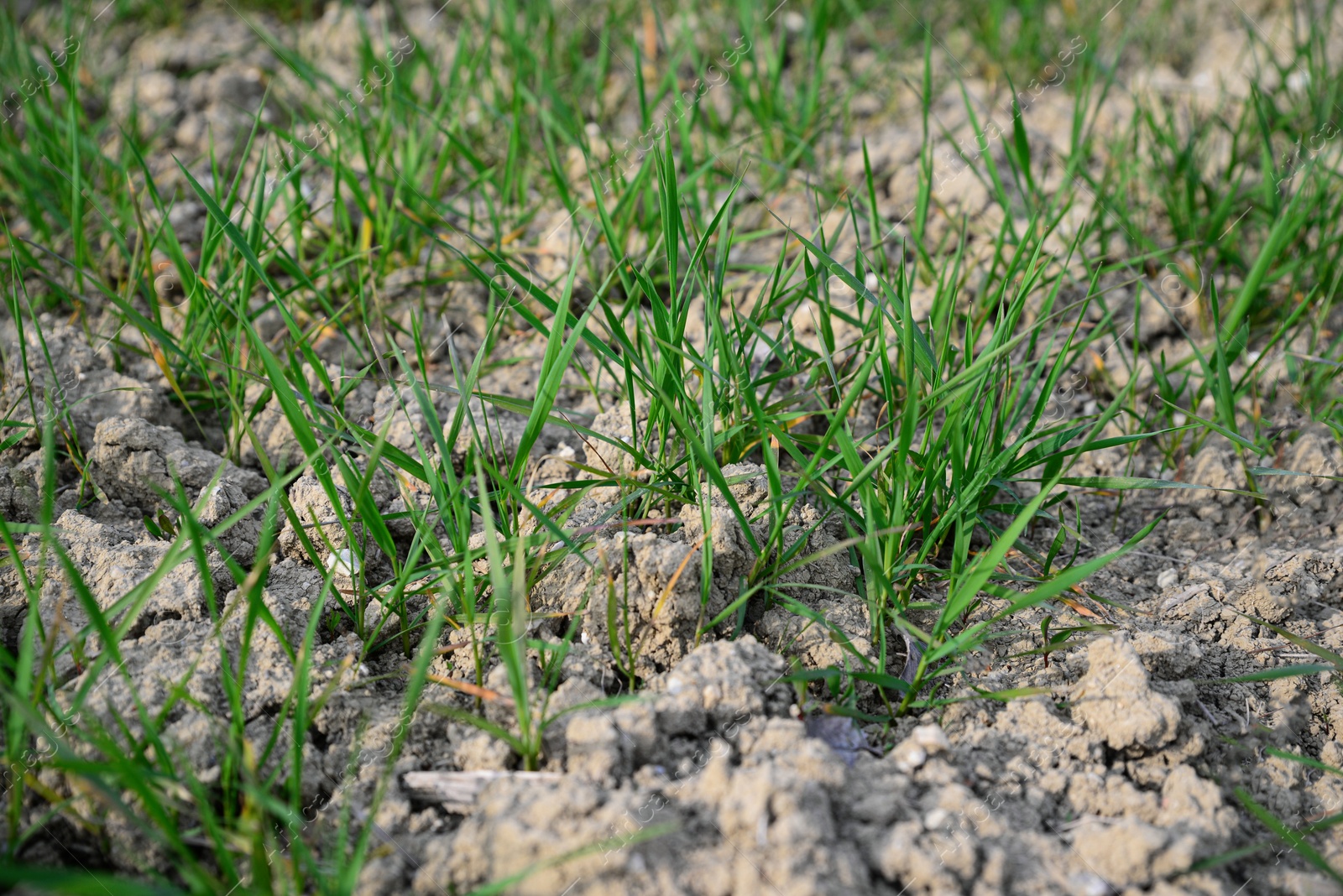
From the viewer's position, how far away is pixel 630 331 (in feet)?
6.67

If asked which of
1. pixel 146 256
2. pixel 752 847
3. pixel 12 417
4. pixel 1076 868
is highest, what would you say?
pixel 146 256

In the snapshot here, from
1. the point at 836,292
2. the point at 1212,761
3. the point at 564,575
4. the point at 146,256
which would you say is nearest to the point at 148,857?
the point at 564,575

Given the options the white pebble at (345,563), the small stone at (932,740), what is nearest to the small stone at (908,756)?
the small stone at (932,740)

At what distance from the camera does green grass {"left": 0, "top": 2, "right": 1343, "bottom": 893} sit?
126cm

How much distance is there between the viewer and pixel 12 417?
71.4 inches

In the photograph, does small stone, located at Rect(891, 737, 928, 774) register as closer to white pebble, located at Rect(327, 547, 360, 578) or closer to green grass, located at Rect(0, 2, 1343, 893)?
green grass, located at Rect(0, 2, 1343, 893)

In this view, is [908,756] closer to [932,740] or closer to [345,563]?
[932,740]

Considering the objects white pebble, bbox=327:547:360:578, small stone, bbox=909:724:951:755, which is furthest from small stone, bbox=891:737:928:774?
white pebble, bbox=327:547:360:578

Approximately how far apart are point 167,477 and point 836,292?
58.1 inches

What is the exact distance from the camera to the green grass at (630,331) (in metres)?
1.26

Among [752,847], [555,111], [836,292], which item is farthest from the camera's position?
[555,111]

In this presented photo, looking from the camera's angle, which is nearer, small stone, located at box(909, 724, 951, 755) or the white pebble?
small stone, located at box(909, 724, 951, 755)

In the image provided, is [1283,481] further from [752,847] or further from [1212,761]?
[752,847]

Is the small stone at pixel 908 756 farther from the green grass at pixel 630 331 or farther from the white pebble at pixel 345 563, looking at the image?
the white pebble at pixel 345 563
